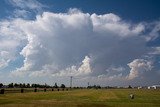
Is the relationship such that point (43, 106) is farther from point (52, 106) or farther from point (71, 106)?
point (71, 106)

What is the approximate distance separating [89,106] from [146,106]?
24.9ft

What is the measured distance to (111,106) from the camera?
37.6m

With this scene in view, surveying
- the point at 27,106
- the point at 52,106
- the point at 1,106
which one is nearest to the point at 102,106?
the point at 52,106

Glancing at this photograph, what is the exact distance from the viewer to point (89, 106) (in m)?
36.9

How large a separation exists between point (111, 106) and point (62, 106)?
6.45 m

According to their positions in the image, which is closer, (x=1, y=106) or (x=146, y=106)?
(x=1, y=106)

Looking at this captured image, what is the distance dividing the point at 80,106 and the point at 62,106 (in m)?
2.32

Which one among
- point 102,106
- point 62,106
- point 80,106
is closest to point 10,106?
point 62,106

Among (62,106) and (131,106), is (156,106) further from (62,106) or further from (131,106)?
(62,106)

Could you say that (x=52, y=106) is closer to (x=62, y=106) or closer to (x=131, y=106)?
(x=62, y=106)

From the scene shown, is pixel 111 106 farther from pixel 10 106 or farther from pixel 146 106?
pixel 10 106

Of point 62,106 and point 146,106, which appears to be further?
point 146,106

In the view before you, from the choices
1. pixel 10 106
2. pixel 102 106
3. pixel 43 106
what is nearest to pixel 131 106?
pixel 102 106

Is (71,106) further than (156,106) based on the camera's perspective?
No
